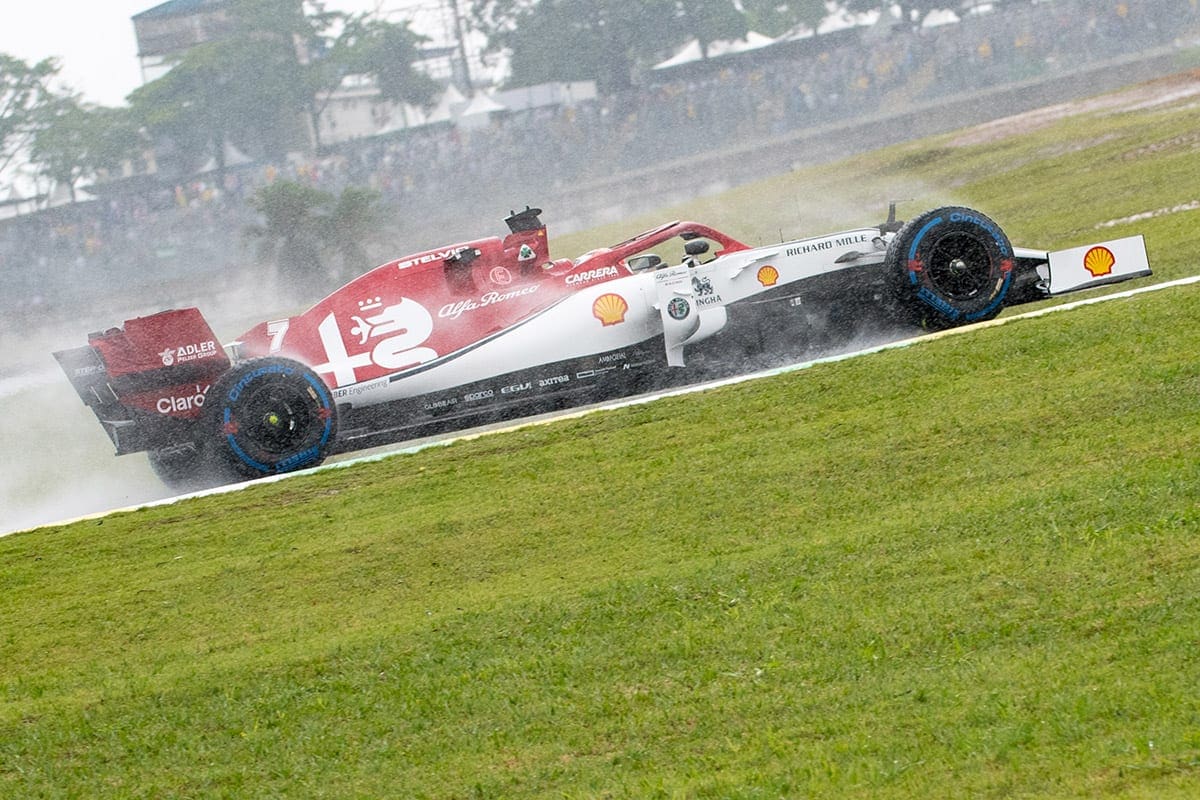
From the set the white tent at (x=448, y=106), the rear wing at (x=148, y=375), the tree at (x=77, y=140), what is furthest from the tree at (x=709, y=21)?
the rear wing at (x=148, y=375)

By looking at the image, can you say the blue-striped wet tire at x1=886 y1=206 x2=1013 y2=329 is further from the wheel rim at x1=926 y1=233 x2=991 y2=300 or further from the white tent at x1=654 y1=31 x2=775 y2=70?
the white tent at x1=654 y1=31 x2=775 y2=70

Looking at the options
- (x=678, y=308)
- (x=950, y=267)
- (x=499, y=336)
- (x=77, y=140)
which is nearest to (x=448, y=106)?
(x=77, y=140)

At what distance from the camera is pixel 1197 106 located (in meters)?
22.8

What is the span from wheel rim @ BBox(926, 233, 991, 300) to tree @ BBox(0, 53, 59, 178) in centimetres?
2493

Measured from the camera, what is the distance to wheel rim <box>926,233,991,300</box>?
421 inches

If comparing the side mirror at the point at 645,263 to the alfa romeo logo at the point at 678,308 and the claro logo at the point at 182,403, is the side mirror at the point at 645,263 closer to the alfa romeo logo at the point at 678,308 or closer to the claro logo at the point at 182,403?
the alfa romeo logo at the point at 678,308

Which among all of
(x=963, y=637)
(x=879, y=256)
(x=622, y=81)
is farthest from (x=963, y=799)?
(x=622, y=81)

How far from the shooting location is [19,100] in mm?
30438

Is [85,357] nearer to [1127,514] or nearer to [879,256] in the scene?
[879,256]

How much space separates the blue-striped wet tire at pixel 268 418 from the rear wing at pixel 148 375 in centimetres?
36

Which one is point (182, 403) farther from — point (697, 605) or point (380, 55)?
point (380, 55)

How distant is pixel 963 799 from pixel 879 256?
24.0 ft

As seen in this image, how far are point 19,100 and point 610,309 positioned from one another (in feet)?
80.2

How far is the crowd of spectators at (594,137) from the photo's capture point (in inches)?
1125
